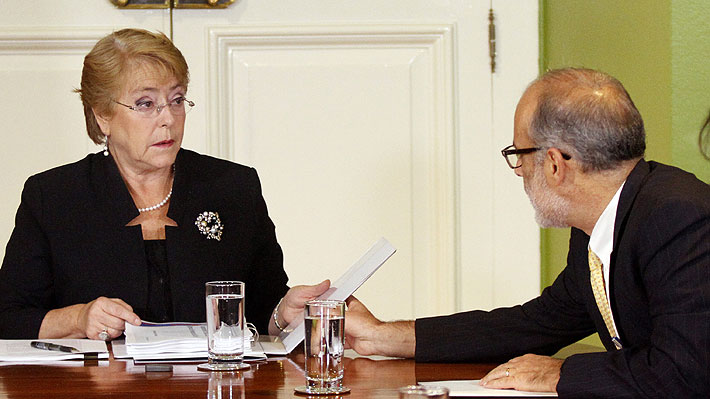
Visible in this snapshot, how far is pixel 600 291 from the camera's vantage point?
6.13 feet

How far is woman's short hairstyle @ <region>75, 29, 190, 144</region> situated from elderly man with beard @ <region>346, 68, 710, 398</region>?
2.85 feet

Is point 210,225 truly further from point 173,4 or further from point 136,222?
point 173,4

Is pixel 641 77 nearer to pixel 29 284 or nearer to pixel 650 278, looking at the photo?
pixel 650 278

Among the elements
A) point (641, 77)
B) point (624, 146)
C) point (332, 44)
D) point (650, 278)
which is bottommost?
point (650, 278)

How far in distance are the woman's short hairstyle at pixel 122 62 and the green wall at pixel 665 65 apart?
4.06 ft

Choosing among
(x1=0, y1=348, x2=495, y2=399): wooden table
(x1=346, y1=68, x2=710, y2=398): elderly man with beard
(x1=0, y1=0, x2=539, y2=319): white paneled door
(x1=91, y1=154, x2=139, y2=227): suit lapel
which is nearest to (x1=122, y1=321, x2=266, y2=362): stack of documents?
(x1=0, y1=348, x2=495, y2=399): wooden table

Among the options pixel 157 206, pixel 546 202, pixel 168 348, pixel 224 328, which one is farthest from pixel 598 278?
pixel 157 206

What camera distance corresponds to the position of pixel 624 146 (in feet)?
5.87

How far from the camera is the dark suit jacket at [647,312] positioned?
1509mm

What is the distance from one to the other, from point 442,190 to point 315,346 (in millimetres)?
1943

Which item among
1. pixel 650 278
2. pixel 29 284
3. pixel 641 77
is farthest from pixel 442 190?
pixel 650 278

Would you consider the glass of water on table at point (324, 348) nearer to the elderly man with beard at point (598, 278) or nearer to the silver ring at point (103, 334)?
the elderly man with beard at point (598, 278)

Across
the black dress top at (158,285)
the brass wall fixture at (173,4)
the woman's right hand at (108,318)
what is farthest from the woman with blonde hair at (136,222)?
the brass wall fixture at (173,4)

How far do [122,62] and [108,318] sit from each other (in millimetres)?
762
